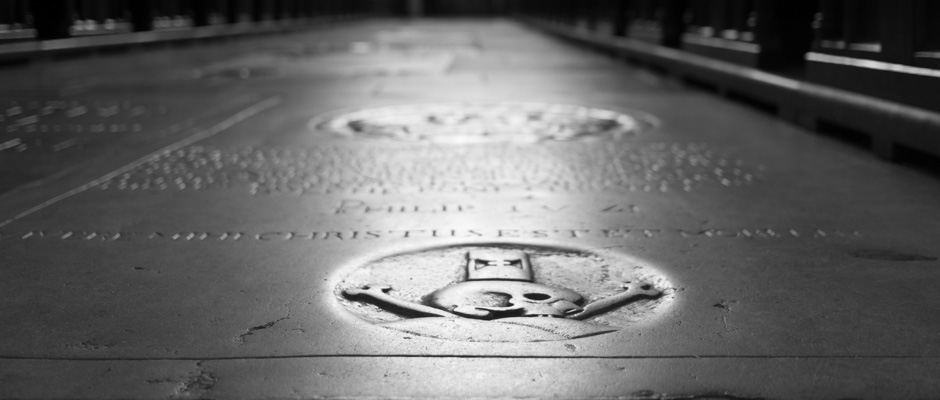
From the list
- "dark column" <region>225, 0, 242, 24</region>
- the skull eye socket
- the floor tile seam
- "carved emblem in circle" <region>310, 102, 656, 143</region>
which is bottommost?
"carved emblem in circle" <region>310, 102, 656, 143</region>

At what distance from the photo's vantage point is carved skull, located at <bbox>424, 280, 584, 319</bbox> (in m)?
2.76

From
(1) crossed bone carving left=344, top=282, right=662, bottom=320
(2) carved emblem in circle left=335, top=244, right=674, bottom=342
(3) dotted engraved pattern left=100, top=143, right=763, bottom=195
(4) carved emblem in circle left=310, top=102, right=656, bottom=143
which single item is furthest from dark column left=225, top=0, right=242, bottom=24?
(1) crossed bone carving left=344, top=282, right=662, bottom=320

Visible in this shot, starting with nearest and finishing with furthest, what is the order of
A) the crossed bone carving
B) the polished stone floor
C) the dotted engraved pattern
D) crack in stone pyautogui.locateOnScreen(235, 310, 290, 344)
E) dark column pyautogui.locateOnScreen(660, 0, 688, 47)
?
the polished stone floor < crack in stone pyautogui.locateOnScreen(235, 310, 290, 344) < the crossed bone carving < the dotted engraved pattern < dark column pyautogui.locateOnScreen(660, 0, 688, 47)

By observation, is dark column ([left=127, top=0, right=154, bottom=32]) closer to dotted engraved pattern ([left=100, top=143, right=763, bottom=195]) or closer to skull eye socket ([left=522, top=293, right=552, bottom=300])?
dotted engraved pattern ([left=100, top=143, right=763, bottom=195])

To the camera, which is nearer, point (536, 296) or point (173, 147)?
point (536, 296)

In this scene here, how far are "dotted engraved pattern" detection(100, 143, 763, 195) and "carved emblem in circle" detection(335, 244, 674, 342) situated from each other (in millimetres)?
1411

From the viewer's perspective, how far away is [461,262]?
3.34 meters

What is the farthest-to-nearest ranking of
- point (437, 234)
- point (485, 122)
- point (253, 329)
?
1. point (485, 122)
2. point (437, 234)
3. point (253, 329)

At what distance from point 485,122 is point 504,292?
4674 mm

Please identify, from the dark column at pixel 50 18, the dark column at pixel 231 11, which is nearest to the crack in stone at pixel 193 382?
the dark column at pixel 50 18

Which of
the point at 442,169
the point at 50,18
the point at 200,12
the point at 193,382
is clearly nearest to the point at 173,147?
the point at 442,169

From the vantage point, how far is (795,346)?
2516 millimetres

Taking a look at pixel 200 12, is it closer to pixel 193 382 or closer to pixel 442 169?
pixel 442 169

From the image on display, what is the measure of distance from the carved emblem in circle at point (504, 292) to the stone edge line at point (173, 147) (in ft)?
6.10
